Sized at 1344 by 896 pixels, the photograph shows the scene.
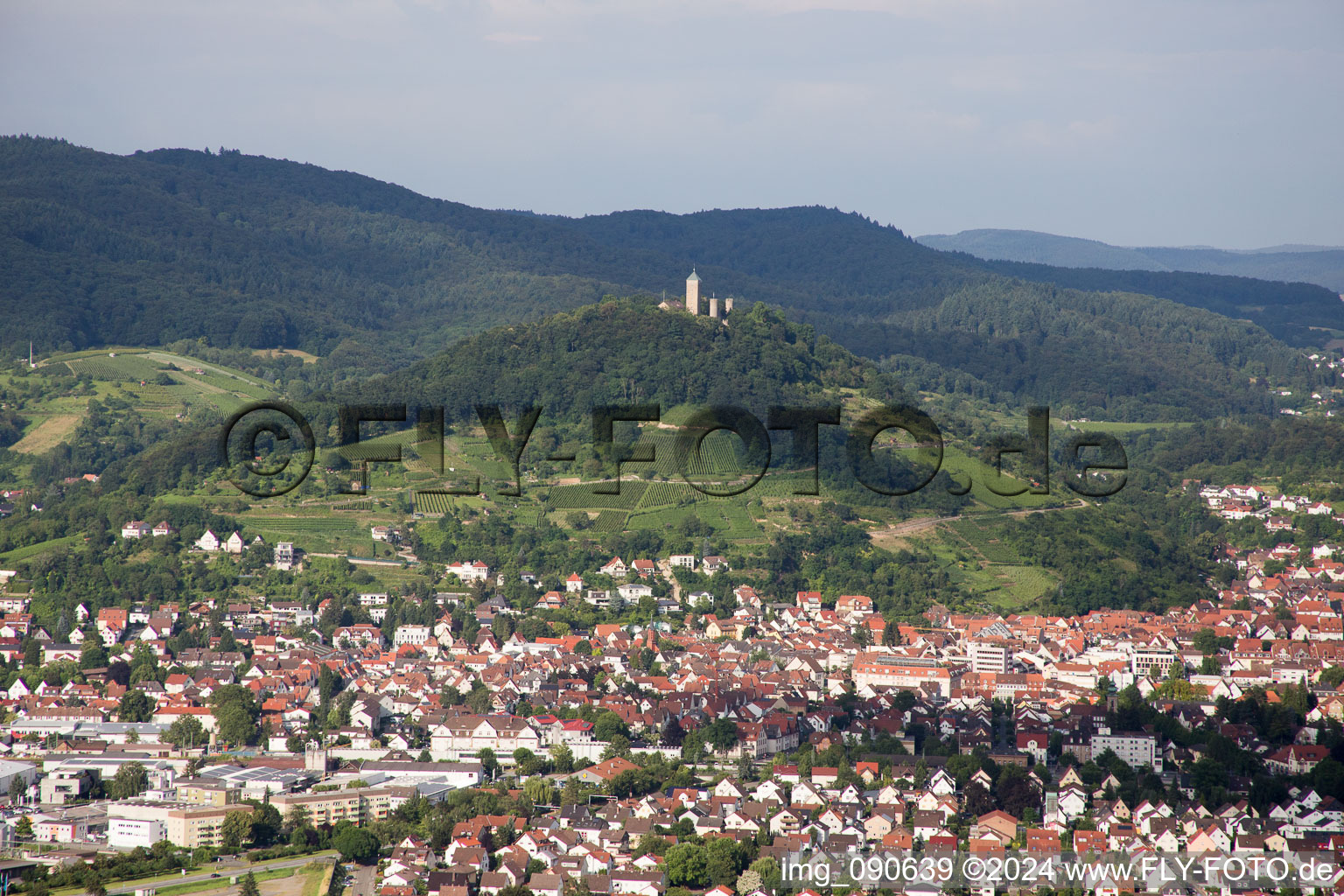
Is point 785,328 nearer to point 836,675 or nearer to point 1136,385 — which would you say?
point 836,675

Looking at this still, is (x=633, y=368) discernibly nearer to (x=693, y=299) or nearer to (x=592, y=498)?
(x=693, y=299)

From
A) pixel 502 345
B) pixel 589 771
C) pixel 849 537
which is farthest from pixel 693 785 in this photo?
pixel 502 345

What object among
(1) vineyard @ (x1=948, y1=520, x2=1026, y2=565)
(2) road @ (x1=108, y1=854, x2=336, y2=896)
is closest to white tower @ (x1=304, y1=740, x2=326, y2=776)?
(2) road @ (x1=108, y1=854, x2=336, y2=896)

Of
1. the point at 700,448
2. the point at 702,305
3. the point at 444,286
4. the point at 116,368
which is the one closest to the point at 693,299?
the point at 702,305

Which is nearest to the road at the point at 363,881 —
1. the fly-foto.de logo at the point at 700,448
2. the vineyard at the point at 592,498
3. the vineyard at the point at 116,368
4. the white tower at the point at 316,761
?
the white tower at the point at 316,761

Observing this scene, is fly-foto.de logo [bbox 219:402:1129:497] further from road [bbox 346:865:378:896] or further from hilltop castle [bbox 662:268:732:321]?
road [bbox 346:865:378:896]

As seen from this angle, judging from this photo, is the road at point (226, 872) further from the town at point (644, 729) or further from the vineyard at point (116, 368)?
the vineyard at point (116, 368)
